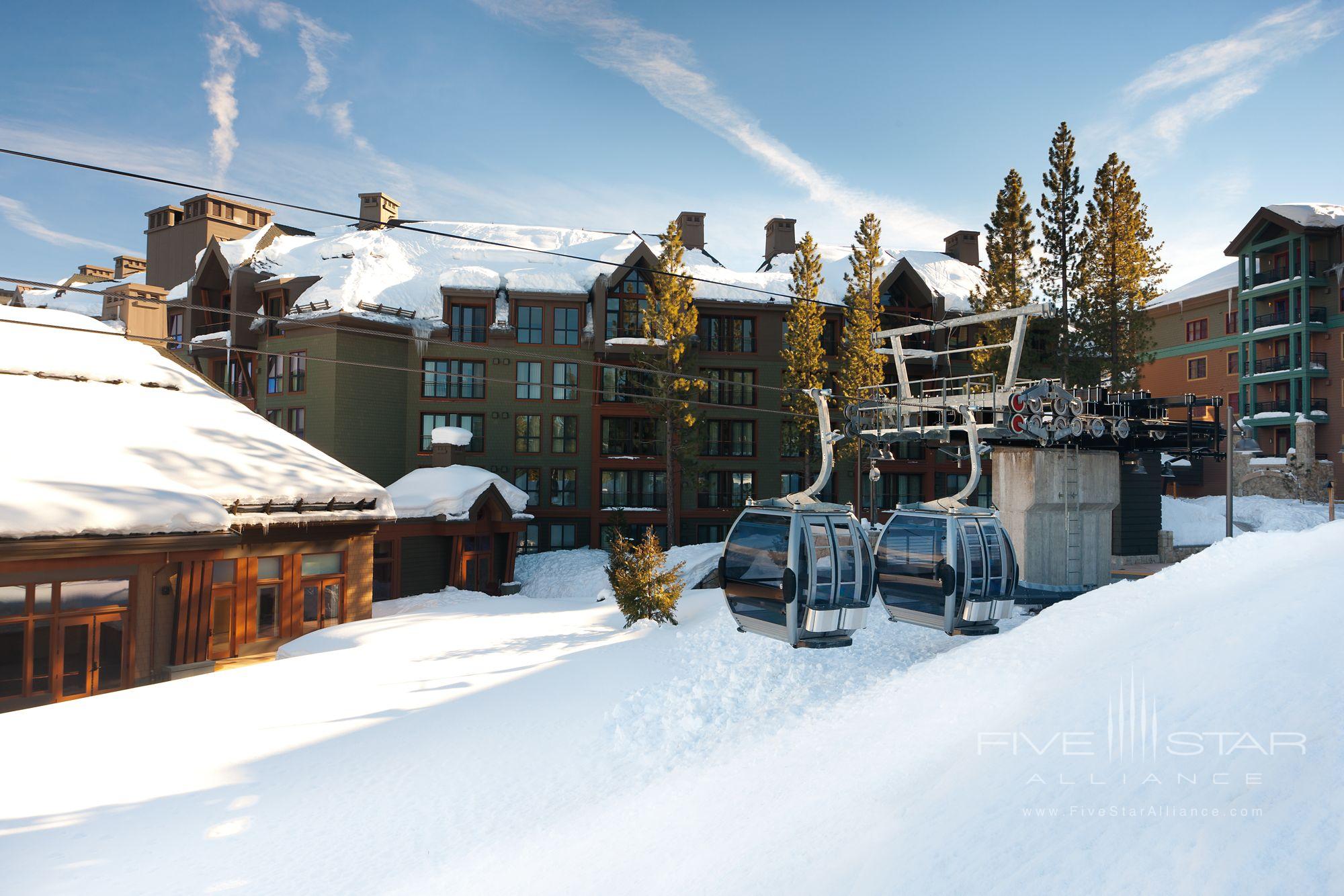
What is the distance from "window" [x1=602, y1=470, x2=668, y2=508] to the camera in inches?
1698

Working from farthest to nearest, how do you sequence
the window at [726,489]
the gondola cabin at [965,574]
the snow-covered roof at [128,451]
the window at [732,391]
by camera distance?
the window at [732,391] < the window at [726,489] < the snow-covered roof at [128,451] < the gondola cabin at [965,574]

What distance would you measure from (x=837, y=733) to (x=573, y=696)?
5.50m

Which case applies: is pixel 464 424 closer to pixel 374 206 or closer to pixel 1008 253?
pixel 374 206

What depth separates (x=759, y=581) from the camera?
51.0 feet

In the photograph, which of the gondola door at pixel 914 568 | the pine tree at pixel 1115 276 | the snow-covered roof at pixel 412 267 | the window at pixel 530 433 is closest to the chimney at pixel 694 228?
the snow-covered roof at pixel 412 267

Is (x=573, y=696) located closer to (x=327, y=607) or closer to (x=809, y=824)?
(x=809, y=824)

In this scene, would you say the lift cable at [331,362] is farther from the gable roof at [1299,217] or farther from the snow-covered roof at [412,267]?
the gable roof at [1299,217]

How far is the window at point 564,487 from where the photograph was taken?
42.9 metres

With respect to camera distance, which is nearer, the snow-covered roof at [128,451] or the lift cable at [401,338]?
the lift cable at [401,338]

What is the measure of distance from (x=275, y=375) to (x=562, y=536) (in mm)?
18465

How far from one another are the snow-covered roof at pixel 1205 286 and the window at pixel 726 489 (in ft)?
126

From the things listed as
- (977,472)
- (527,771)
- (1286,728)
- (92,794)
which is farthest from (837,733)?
(92,794)

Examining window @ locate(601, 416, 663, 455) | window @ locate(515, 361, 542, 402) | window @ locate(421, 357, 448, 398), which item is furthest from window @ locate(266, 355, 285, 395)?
window @ locate(601, 416, 663, 455)

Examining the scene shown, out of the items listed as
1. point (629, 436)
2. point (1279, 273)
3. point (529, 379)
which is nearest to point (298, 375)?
point (529, 379)
